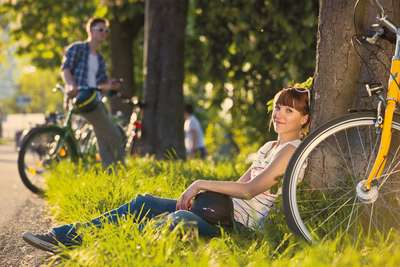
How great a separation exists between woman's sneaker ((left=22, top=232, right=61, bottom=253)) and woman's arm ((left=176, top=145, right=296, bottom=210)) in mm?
756

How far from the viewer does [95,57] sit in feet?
28.6

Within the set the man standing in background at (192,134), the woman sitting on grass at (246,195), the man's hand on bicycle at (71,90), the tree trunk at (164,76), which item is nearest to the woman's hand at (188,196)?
the woman sitting on grass at (246,195)

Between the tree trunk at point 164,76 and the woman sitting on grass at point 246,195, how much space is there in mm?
5704

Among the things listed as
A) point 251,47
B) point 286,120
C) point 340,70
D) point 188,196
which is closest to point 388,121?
point 286,120

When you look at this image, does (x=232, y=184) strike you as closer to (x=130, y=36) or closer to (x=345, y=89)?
(x=345, y=89)

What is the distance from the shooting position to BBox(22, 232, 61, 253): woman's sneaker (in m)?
4.36

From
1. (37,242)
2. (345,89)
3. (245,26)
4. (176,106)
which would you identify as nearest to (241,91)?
(245,26)

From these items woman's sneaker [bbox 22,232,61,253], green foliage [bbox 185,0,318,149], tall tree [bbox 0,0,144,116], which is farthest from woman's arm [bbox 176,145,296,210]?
tall tree [bbox 0,0,144,116]

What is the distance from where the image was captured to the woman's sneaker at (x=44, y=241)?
436 cm

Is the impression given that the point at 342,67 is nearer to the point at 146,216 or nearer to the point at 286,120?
the point at 286,120

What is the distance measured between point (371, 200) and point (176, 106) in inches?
259

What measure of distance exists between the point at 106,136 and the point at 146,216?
13.3 feet

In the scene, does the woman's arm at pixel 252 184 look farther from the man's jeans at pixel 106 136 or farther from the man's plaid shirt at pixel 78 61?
the man's plaid shirt at pixel 78 61

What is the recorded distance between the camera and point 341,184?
502cm
